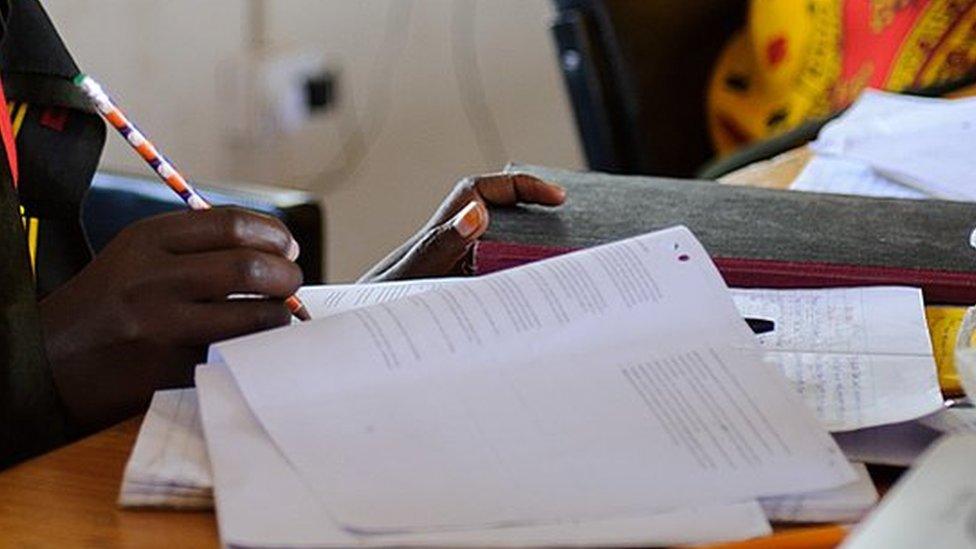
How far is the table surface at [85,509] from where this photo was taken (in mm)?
758

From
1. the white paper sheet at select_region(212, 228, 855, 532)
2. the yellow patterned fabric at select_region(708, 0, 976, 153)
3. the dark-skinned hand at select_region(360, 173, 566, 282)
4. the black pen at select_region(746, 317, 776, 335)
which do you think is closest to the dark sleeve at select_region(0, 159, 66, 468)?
the white paper sheet at select_region(212, 228, 855, 532)

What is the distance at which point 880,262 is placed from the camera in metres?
1.06

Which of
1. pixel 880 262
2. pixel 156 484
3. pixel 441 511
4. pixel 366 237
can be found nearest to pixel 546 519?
pixel 441 511

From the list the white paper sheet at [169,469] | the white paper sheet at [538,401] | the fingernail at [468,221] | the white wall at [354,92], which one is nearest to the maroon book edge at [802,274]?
the fingernail at [468,221]

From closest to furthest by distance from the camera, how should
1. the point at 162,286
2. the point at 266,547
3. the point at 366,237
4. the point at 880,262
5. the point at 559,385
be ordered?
the point at 266,547 < the point at 559,385 < the point at 162,286 < the point at 880,262 < the point at 366,237

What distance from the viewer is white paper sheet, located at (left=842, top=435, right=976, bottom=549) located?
663 millimetres

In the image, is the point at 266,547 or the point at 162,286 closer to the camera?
the point at 266,547

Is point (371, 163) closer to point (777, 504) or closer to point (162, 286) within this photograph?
point (162, 286)

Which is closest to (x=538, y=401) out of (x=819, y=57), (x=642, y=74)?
(x=642, y=74)

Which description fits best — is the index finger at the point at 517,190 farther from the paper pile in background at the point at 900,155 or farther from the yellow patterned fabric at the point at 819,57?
the yellow patterned fabric at the point at 819,57

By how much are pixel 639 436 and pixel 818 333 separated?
20 centimetres

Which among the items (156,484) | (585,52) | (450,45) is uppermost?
(156,484)

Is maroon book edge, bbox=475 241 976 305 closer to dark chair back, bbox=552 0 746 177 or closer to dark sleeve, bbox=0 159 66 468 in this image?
dark sleeve, bbox=0 159 66 468

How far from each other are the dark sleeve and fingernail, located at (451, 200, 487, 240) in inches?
9.5
